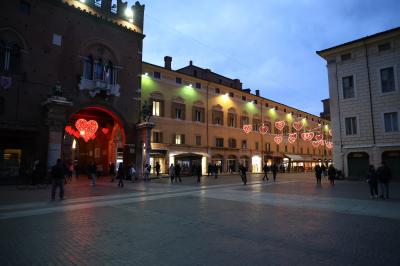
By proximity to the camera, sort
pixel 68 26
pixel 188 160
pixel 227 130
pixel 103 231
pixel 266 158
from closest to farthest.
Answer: pixel 103 231
pixel 68 26
pixel 188 160
pixel 227 130
pixel 266 158

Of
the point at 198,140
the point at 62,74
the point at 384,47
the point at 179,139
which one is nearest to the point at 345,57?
the point at 384,47

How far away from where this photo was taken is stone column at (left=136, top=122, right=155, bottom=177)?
2948cm

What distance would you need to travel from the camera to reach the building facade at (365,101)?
26891mm

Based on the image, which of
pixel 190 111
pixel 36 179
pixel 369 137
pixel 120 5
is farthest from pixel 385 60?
pixel 36 179

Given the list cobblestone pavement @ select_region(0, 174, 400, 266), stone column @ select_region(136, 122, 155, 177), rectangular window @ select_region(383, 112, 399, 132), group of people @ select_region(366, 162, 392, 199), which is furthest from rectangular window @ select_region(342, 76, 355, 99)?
cobblestone pavement @ select_region(0, 174, 400, 266)

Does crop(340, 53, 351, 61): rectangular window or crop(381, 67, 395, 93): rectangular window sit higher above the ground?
crop(340, 53, 351, 61): rectangular window

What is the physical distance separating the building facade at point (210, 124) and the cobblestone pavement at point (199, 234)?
1051 inches

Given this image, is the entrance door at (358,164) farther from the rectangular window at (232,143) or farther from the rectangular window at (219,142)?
the rectangular window at (232,143)

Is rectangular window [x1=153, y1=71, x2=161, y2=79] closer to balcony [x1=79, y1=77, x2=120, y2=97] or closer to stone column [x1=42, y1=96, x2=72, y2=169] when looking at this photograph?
balcony [x1=79, y1=77, x2=120, y2=97]

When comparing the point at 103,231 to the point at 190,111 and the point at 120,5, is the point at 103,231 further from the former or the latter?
the point at 190,111

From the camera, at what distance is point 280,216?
9.55m

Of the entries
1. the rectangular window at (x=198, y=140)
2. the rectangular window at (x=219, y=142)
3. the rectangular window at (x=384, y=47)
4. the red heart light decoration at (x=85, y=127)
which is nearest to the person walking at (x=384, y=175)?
the rectangular window at (x=384, y=47)

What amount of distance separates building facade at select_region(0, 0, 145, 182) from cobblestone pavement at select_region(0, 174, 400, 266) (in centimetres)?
1238

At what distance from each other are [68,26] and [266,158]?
39.6 meters
